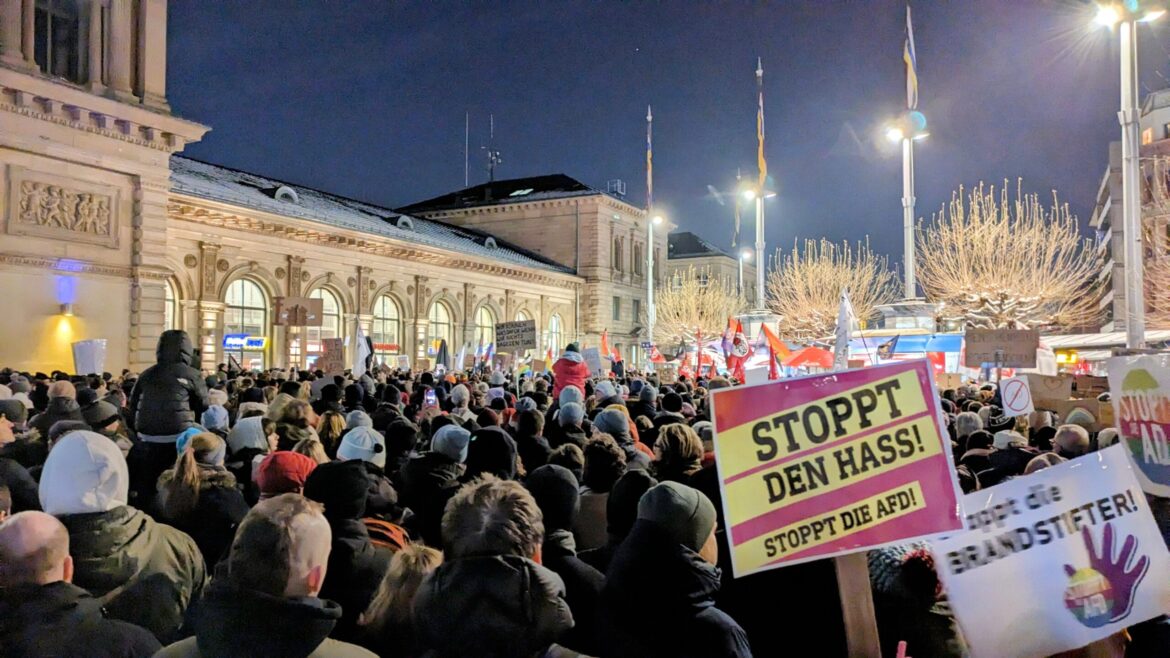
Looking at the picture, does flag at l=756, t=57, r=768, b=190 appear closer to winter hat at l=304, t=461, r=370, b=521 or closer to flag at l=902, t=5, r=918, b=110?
flag at l=902, t=5, r=918, b=110

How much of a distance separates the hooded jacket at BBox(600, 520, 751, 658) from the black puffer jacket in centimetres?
576

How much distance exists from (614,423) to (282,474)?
3318 mm

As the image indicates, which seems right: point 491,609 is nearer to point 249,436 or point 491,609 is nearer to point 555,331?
point 249,436

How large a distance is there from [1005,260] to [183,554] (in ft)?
107

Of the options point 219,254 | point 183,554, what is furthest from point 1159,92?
point 183,554

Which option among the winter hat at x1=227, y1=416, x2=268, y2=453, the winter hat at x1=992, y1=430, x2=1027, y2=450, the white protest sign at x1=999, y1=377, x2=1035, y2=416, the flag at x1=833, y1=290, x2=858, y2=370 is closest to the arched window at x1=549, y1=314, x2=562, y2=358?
the flag at x1=833, y1=290, x2=858, y2=370

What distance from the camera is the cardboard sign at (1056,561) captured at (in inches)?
118

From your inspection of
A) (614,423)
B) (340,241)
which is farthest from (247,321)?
(614,423)

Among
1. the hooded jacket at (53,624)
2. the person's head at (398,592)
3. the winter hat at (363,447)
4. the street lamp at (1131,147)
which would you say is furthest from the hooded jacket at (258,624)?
the street lamp at (1131,147)

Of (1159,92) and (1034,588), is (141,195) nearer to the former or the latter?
(1034,588)

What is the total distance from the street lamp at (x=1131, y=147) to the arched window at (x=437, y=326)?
2987cm

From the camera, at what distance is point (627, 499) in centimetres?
379

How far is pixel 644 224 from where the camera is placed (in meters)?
59.3

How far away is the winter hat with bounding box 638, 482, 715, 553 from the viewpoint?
2.89 metres
